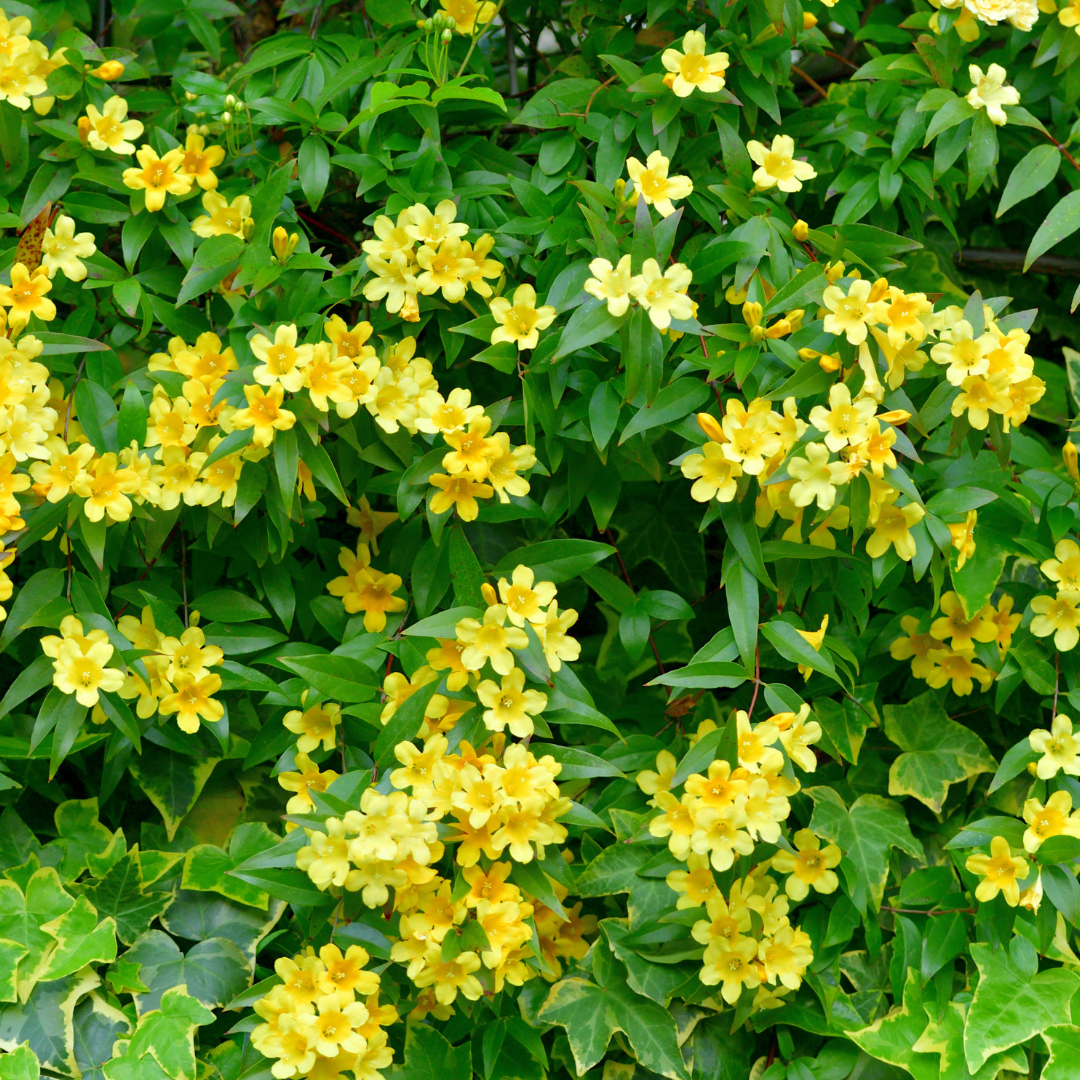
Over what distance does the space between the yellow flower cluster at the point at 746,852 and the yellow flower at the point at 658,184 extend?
0.82 meters

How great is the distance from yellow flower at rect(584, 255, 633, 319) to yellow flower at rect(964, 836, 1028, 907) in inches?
40.4

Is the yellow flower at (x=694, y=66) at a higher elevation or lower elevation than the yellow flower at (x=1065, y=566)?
higher

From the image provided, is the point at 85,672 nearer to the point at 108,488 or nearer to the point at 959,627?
the point at 108,488

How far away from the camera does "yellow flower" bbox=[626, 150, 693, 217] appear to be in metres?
1.62

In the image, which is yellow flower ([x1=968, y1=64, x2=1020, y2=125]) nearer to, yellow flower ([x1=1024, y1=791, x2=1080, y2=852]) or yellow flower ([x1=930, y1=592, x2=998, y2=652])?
yellow flower ([x1=930, y1=592, x2=998, y2=652])

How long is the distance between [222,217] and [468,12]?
574mm

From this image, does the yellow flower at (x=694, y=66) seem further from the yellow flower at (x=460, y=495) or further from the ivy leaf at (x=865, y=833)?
the ivy leaf at (x=865, y=833)

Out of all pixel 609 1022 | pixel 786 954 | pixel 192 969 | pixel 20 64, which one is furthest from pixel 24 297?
pixel 786 954

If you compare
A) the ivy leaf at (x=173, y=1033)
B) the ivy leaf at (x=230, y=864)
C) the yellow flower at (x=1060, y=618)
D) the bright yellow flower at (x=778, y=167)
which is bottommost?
the ivy leaf at (x=173, y=1033)

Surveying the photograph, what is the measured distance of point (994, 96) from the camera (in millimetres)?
1754

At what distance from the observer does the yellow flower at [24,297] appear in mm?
1601

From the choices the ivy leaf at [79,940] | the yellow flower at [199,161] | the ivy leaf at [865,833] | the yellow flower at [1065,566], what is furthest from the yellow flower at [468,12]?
the ivy leaf at [79,940]

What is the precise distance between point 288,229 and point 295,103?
21cm

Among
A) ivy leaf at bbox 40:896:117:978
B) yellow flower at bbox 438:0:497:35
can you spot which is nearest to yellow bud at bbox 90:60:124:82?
yellow flower at bbox 438:0:497:35
